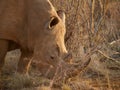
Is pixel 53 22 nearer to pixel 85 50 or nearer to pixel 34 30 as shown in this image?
pixel 34 30

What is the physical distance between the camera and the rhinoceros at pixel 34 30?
25.2 feet

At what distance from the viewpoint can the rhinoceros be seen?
7668mm

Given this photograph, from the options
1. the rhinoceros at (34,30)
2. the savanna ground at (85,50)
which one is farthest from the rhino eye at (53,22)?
the savanna ground at (85,50)

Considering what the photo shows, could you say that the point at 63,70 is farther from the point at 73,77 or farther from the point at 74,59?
the point at 74,59

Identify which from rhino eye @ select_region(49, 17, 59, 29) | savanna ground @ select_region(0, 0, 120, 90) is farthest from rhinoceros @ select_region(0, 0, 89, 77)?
savanna ground @ select_region(0, 0, 120, 90)

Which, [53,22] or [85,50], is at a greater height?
[53,22]

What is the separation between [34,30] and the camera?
7.84 metres

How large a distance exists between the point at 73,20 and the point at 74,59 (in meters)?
1.16

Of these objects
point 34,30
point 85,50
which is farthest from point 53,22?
point 85,50

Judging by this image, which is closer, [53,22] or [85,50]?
[53,22]

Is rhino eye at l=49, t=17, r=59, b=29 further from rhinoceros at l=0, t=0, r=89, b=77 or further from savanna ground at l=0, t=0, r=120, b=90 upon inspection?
savanna ground at l=0, t=0, r=120, b=90

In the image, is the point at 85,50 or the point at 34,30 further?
the point at 85,50

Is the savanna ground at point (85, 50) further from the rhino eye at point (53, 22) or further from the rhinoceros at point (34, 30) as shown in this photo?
the rhino eye at point (53, 22)

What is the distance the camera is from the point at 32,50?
7977 millimetres
